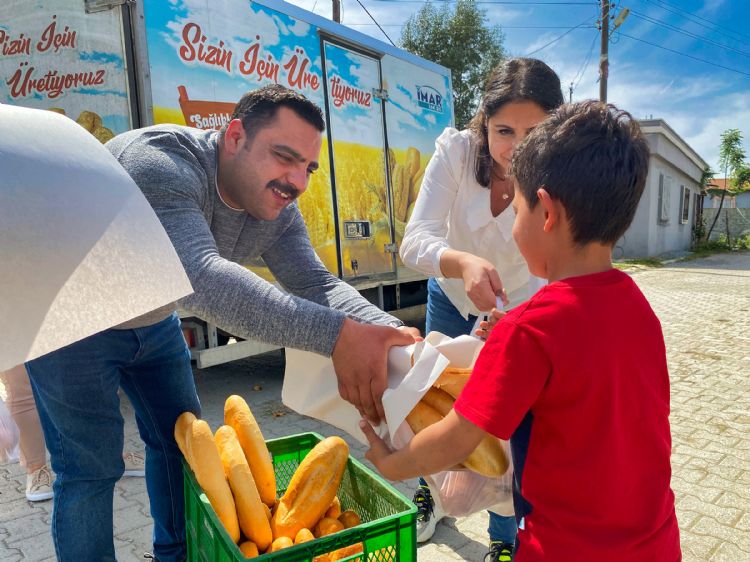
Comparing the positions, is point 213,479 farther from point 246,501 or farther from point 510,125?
point 510,125

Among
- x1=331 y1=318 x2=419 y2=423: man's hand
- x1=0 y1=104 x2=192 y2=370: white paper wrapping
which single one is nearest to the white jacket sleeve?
x1=331 y1=318 x2=419 y2=423: man's hand

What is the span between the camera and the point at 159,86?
3803mm

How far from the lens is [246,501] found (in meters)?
1.36

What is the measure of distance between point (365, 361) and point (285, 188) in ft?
2.61

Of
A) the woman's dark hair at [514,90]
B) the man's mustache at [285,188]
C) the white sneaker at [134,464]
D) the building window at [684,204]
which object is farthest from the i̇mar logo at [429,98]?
the building window at [684,204]

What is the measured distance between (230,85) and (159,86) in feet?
1.96

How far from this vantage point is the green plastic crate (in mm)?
1220

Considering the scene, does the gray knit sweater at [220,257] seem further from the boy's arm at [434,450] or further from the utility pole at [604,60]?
the utility pole at [604,60]

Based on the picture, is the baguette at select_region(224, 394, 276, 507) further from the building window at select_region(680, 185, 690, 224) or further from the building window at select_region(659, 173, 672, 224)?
the building window at select_region(680, 185, 690, 224)

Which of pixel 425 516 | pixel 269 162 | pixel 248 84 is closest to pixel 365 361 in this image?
pixel 269 162

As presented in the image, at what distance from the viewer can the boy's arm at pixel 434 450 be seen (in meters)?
1.18

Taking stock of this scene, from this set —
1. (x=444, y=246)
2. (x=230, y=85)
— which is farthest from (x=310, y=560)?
(x=230, y=85)

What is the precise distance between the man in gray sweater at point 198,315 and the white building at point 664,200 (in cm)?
1705

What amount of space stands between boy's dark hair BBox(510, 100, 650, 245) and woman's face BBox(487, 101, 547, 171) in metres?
0.74
